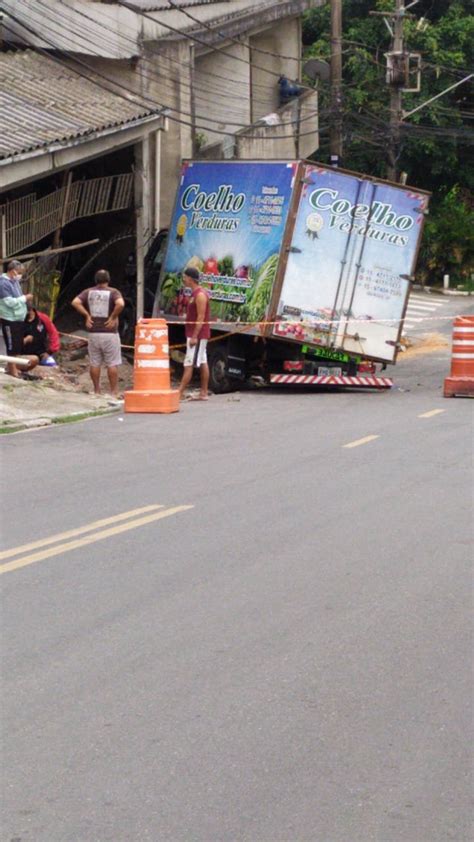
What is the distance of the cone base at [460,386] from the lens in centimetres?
1939

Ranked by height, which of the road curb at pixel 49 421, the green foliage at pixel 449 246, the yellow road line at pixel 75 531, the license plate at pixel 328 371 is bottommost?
the green foliage at pixel 449 246

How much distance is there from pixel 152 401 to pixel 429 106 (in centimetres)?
3052

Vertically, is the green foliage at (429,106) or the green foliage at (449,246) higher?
the green foliage at (429,106)

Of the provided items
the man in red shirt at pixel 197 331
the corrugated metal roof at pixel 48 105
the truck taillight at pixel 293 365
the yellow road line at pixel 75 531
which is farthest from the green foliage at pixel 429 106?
the yellow road line at pixel 75 531

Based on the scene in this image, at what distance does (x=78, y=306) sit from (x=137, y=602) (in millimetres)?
11207

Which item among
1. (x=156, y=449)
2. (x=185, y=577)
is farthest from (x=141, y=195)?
(x=185, y=577)

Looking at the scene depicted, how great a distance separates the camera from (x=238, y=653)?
20.6 feet

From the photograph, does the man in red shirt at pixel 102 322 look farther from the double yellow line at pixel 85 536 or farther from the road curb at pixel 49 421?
the double yellow line at pixel 85 536

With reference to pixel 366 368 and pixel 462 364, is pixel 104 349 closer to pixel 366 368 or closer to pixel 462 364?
pixel 366 368

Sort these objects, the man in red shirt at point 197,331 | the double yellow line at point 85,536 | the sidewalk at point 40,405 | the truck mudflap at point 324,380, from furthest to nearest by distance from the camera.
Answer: the truck mudflap at point 324,380 → the man in red shirt at point 197,331 → the sidewalk at point 40,405 → the double yellow line at point 85,536

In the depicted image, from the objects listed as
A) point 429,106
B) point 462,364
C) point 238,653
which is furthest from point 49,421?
point 429,106

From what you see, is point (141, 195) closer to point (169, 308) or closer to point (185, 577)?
point (169, 308)

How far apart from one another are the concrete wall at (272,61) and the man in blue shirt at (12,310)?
748 inches

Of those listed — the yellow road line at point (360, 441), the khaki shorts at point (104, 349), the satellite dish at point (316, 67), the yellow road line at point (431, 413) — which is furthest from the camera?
the satellite dish at point (316, 67)
